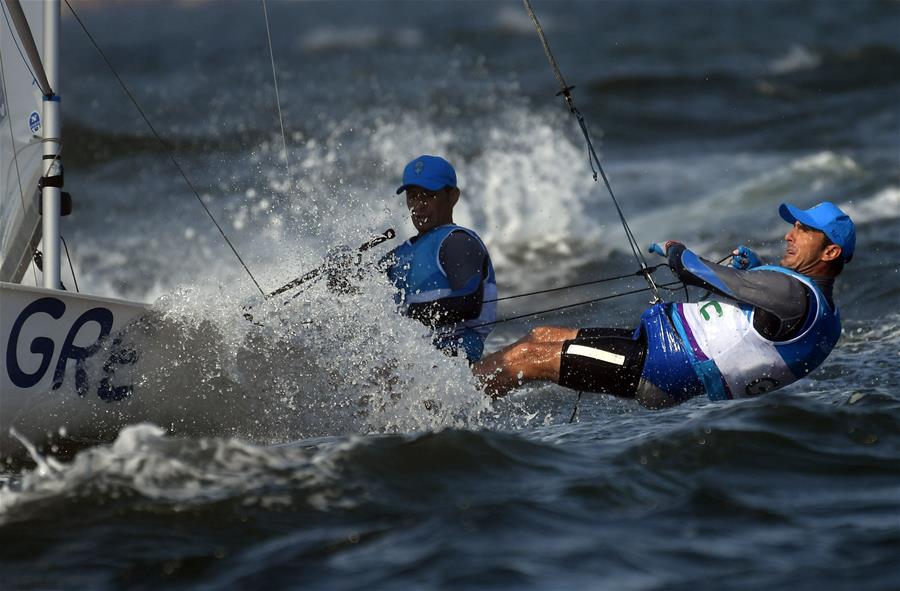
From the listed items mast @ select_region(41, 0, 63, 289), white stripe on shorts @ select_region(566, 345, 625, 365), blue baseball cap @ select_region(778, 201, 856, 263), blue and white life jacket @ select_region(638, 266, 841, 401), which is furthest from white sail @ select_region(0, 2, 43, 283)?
blue baseball cap @ select_region(778, 201, 856, 263)

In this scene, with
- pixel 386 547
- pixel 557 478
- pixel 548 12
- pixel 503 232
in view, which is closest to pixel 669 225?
pixel 503 232

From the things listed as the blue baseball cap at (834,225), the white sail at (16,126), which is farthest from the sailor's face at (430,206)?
the white sail at (16,126)

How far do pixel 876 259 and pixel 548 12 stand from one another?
2584cm

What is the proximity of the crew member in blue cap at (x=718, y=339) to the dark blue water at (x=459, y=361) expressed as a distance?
6.1 inches

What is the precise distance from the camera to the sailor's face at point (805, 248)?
5.09 meters

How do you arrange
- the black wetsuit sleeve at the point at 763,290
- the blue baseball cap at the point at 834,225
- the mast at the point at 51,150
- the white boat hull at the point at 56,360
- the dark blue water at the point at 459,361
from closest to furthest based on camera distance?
the dark blue water at the point at 459,361
the white boat hull at the point at 56,360
the black wetsuit sleeve at the point at 763,290
the blue baseball cap at the point at 834,225
the mast at the point at 51,150

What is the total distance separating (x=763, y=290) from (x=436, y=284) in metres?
1.32

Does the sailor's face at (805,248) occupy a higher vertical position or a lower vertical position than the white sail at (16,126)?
lower

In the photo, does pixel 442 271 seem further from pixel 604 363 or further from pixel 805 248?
pixel 805 248

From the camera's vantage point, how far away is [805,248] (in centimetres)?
512

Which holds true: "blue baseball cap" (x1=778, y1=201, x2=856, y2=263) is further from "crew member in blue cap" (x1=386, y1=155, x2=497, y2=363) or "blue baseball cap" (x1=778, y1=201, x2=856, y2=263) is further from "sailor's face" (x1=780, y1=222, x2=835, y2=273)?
"crew member in blue cap" (x1=386, y1=155, x2=497, y2=363)

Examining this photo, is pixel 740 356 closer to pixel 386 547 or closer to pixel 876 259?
pixel 386 547

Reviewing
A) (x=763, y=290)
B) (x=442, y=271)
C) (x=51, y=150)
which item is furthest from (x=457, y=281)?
(x=51, y=150)

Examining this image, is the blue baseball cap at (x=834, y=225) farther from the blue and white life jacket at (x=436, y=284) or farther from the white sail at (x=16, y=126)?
the white sail at (x=16, y=126)
